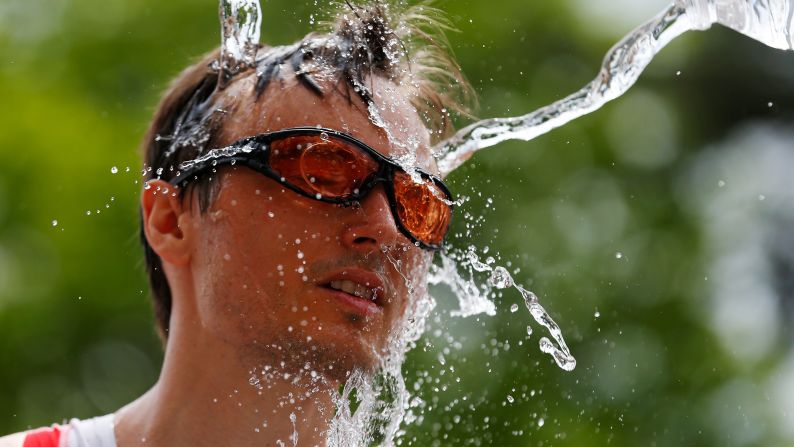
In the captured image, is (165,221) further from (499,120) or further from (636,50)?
(636,50)

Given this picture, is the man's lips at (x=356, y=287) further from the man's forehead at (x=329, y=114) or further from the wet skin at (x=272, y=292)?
the man's forehead at (x=329, y=114)

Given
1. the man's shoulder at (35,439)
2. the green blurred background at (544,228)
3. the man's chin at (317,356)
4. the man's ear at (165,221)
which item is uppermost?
the man's ear at (165,221)

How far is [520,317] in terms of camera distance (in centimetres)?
805

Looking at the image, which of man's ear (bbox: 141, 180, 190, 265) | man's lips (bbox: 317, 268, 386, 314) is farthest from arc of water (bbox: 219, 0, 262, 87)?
man's lips (bbox: 317, 268, 386, 314)

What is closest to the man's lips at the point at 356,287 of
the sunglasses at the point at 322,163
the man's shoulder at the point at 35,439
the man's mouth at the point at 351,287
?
the man's mouth at the point at 351,287

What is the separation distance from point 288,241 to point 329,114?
1.19ft

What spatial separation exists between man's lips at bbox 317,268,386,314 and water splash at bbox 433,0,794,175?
0.74 metres

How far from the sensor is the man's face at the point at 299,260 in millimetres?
2684

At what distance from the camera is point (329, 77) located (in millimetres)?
2879

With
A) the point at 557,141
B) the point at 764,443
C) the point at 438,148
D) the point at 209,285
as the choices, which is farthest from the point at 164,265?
the point at 764,443

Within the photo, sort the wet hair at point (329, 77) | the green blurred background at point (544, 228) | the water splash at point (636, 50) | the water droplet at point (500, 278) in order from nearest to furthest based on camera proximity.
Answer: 1. the water splash at point (636, 50)
2. the wet hair at point (329, 77)
3. the water droplet at point (500, 278)
4. the green blurred background at point (544, 228)

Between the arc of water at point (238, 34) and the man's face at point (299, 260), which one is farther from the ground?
the arc of water at point (238, 34)

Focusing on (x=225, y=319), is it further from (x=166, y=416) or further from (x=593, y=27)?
(x=593, y=27)

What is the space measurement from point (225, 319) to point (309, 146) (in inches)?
19.8
